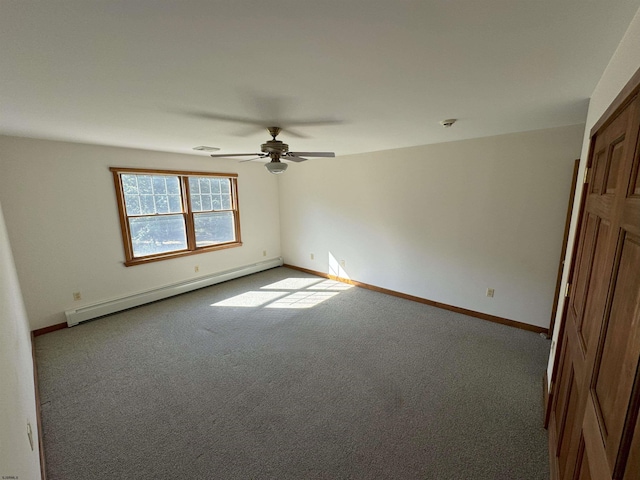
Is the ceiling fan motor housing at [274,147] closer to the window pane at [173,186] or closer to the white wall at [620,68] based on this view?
the white wall at [620,68]

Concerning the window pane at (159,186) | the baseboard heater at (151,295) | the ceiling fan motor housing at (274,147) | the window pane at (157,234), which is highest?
the ceiling fan motor housing at (274,147)

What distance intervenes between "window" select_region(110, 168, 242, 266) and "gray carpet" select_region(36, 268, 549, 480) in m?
1.11

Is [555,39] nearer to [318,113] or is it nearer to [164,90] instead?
[318,113]

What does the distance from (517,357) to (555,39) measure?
269 centimetres

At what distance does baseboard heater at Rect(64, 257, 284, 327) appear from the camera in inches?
132

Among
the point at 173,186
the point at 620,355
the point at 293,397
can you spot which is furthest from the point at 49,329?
the point at 620,355

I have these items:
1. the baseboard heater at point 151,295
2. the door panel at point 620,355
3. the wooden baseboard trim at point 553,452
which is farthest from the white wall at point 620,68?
the baseboard heater at point 151,295

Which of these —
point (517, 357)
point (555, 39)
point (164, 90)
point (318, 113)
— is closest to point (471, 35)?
point (555, 39)

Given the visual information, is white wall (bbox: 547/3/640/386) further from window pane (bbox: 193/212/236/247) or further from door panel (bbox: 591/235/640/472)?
window pane (bbox: 193/212/236/247)

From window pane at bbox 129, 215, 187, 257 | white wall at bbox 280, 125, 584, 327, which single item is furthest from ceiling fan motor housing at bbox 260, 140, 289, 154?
window pane at bbox 129, 215, 187, 257

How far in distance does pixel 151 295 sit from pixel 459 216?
4.51 metres

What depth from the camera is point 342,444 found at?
1.74 metres

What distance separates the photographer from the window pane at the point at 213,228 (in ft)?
15.0

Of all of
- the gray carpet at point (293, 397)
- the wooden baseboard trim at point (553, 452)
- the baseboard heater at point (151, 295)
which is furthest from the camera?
the baseboard heater at point (151, 295)
